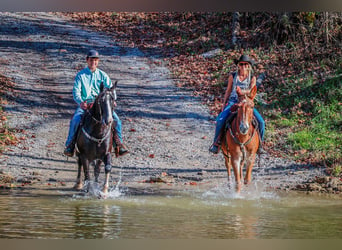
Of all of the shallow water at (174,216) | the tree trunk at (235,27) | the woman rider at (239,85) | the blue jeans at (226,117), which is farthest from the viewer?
the tree trunk at (235,27)

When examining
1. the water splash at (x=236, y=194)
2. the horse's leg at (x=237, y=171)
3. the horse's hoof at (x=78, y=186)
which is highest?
the horse's leg at (x=237, y=171)

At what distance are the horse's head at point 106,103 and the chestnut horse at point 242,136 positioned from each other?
1.75 m

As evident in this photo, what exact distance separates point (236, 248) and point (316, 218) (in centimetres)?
192

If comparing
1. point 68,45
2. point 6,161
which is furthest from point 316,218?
point 68,45

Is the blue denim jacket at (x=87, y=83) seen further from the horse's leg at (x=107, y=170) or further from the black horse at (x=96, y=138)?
the horse's leg at (x=107, y=170)

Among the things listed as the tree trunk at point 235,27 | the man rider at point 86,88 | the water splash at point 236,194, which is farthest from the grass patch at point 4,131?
the tree trunk at point 235,27

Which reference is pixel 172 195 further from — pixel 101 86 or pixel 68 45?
pixel 68 45

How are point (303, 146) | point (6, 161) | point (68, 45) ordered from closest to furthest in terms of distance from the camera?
point (6, 161) → point (303, 146) → point (68, 45)

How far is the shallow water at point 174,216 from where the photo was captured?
728cm

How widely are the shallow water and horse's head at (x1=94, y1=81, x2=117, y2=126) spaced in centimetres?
113

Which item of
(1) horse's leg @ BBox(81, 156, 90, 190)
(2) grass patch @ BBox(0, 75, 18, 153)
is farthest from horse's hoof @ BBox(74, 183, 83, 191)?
(2) grass patch @ BBox(0, 75, 18, 153)

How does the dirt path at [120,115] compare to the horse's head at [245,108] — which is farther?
the dirt path at [120,115]

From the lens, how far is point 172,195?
1012 cm

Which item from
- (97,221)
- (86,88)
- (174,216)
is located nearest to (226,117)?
(86,88)
